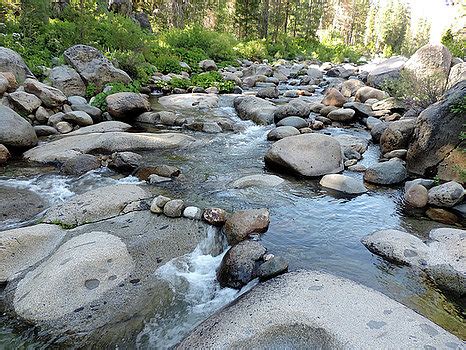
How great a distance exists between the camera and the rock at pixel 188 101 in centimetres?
1205

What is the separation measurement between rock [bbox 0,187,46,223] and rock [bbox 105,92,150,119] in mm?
4674

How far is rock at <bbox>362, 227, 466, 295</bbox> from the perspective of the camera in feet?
12.8

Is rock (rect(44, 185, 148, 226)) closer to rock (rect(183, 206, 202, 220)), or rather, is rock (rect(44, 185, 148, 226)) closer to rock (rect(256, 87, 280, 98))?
rock (rect(183, 206, 202, 220))

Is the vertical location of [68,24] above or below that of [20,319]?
above

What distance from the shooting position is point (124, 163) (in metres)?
6.77

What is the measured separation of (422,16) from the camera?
2948 inches

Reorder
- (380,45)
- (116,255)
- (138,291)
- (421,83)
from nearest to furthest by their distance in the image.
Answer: (138,291) < (116,255) < (421,83) < (380,45)

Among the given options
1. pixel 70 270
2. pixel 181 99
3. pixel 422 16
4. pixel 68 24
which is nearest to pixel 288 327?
pixel 70 270

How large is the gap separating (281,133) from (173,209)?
4758mm

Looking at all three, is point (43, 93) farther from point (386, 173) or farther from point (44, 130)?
point (386, 173)

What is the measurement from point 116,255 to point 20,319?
3.55ft

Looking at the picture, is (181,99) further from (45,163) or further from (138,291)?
(138,291)

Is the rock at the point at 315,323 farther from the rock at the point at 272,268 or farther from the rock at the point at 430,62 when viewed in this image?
the rock at the point at 430,62

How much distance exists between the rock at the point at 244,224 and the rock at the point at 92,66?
8.63m
